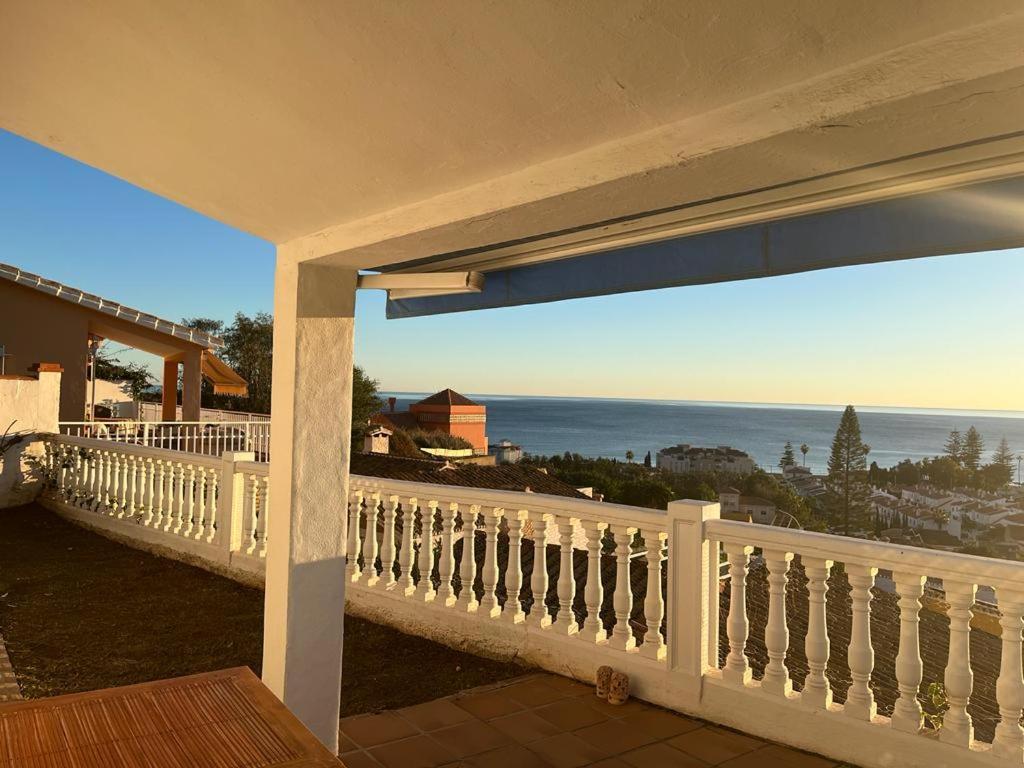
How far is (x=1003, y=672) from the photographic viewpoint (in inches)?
106

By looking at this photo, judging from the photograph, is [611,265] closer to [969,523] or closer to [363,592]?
[363,592]

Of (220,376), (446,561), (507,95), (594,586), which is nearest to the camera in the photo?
(507,95)

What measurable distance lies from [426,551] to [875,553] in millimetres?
2900

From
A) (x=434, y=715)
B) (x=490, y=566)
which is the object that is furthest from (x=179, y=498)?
(x=434, y=715)

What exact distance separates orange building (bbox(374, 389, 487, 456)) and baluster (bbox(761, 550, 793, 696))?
42202mm

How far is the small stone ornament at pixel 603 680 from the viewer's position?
3743mm

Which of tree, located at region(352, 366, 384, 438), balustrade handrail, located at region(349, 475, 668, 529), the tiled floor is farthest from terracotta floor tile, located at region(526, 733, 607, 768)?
tree, located at region(352, 366, 384, 438)

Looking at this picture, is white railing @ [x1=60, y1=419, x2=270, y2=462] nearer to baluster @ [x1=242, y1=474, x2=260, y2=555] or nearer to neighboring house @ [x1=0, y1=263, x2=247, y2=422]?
neighboring house @ [x1=0, y1=263, x2=247, y2=422]

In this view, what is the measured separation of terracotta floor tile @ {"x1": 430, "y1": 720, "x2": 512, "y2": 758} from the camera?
10.6ft

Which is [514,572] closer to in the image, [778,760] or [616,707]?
[616,707]

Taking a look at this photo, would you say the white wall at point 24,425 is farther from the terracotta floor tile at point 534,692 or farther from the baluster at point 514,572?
the terracotta floor tile at point 534,692

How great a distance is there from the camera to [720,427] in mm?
42656

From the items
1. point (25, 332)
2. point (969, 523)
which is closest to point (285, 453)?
point (969, 523)

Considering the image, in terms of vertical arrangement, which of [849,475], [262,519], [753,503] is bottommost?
[753,503]
